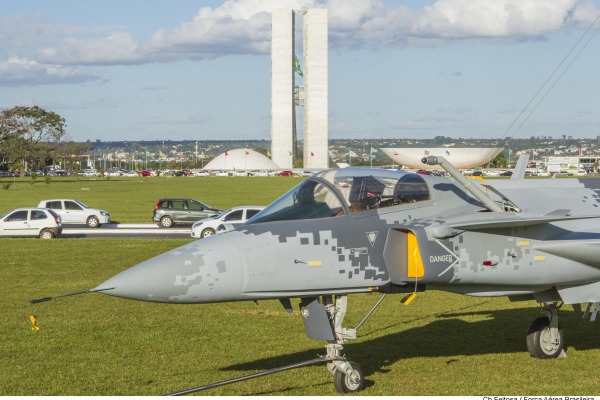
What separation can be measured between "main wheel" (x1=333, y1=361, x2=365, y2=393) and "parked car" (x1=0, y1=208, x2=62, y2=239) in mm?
38061

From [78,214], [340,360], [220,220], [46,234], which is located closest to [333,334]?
[340,360]

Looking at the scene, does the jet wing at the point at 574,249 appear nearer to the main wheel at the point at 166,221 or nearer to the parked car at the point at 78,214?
the main wheel at the point at 166,221

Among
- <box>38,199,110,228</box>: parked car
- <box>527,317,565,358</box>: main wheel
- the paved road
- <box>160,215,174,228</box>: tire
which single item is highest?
<box>527,317,565,358</box>: main wheel

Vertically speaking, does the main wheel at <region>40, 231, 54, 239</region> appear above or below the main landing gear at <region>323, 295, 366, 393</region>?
below

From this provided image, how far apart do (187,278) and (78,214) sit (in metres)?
47.1

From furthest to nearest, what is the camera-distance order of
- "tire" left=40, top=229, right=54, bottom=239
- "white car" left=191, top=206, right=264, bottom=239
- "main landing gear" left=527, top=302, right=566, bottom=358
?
Answer: "tire" left=40, top=229, right=54, bottom=239, "white car" left=191, top=206, right=264, bottom=239, "main landing gear" left=527, top=302, right=566, bottom=358

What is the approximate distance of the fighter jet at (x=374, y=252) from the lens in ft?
36.8

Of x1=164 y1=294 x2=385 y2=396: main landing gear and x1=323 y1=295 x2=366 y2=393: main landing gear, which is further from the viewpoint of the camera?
x1=323 y1=295 x2=366 y2=393: main landing gear

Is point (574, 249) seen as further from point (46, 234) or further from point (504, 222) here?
point (46, 234)

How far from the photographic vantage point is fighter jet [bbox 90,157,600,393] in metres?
11.2

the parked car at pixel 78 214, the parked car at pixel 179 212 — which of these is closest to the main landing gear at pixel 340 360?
the parked car at pixel 179 212

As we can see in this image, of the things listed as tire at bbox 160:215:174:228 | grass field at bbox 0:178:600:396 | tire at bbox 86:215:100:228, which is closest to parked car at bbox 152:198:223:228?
tire at bbox 160:215:174:228

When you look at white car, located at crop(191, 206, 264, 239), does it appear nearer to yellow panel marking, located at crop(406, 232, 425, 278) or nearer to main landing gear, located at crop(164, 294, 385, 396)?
main landing gear, located at crop(164, 294, 385, 396)

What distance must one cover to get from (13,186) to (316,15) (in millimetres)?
94625
